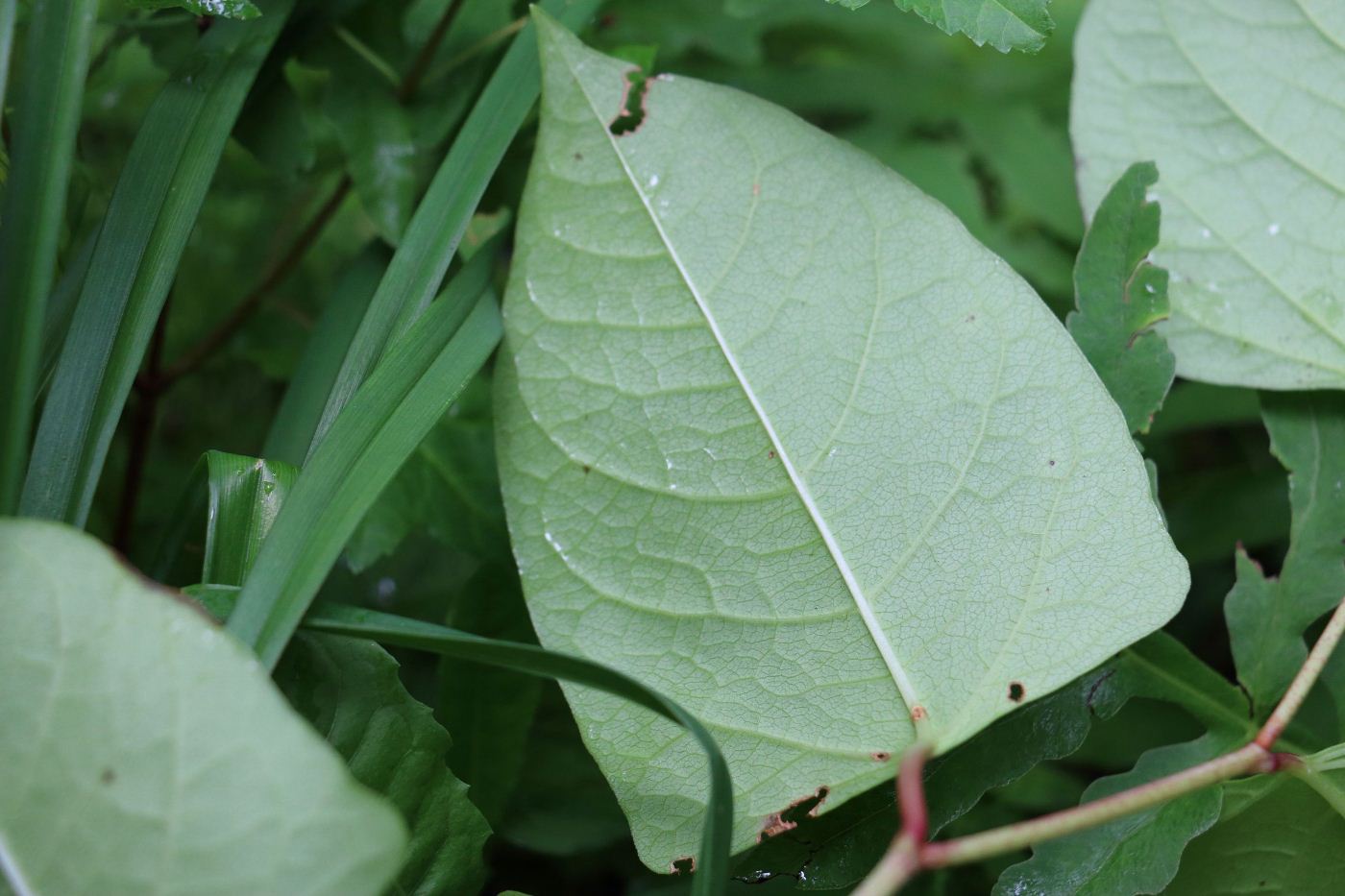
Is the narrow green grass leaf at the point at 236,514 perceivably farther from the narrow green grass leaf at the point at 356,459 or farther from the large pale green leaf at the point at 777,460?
the large pale green leaf at the point at 777,460

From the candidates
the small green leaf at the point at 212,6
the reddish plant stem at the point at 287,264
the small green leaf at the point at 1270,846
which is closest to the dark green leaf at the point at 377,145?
the reddish plant stem at the point at 287,264

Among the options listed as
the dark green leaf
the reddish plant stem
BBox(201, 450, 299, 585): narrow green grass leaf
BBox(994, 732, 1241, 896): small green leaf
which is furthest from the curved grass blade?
the reddish plant stem

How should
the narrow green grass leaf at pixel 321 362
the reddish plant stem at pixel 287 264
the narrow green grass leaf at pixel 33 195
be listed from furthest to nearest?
the reddish plant stem at pixel 287 264 < the narrow green grass leaf at pixel 321 362 < the narrow green grass leaf at pixel 33 195

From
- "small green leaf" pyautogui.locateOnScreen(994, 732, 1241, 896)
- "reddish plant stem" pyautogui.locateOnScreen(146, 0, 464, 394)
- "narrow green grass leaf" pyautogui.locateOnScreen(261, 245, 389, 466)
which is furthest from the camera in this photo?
"reddish plant stem" pyautogui.locateOnScreen(146, 0, 464, 394)

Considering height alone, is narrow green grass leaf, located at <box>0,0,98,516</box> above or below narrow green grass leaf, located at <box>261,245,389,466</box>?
above

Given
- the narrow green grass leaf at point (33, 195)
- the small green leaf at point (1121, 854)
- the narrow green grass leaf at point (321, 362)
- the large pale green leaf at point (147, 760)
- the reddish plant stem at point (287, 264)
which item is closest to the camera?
the large pale green leaf at point (147, 760)

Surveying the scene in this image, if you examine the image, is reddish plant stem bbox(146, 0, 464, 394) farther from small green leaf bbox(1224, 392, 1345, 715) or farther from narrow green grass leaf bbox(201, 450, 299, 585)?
small green leaf bbox(1224, 392, 1345, 715)

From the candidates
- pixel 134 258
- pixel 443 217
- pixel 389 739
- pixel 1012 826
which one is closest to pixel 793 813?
pixel 1012 826
